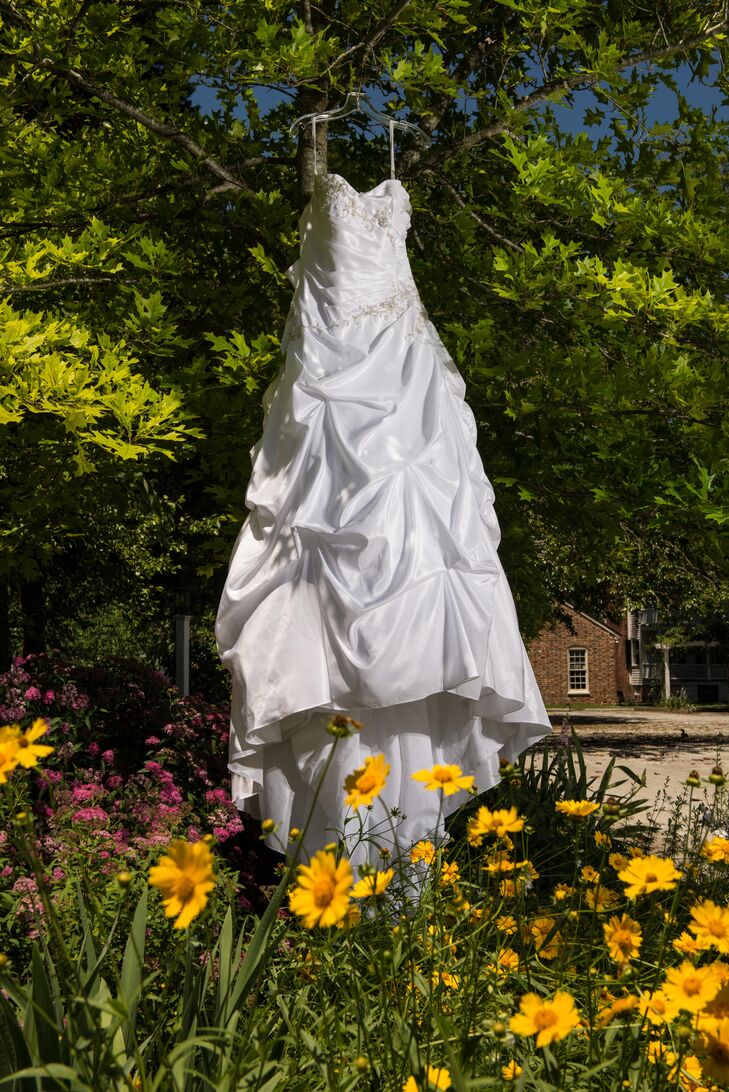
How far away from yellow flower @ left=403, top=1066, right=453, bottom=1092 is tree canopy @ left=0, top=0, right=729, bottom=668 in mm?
2388

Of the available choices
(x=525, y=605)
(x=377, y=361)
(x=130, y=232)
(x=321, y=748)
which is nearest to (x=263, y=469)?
(x=377, y=361)

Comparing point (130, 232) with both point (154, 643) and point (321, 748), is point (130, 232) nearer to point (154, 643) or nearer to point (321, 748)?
point (321, 748)

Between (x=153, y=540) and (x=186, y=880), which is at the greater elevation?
(x=153, y=540)

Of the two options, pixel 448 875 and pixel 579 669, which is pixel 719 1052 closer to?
pixel 448 875

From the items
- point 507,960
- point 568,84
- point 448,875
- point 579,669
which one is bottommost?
point 579,669

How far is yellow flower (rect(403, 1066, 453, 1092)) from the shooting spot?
1221 mm

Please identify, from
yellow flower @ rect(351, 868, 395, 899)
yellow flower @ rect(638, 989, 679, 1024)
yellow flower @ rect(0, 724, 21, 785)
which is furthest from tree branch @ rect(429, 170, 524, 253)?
yellow flower @ rect(0, 724, 21, 785)

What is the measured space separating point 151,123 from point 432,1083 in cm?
442

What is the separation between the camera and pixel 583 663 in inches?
1340

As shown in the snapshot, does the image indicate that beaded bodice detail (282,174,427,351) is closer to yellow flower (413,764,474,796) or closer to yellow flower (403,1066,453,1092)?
yellow flower (413,764,474,796)

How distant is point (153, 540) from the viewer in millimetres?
9688

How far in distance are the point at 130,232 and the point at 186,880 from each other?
389 centimetres

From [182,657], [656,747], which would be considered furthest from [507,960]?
[656,747]

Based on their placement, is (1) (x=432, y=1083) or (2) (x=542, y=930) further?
(2) (x=542, y=930)
